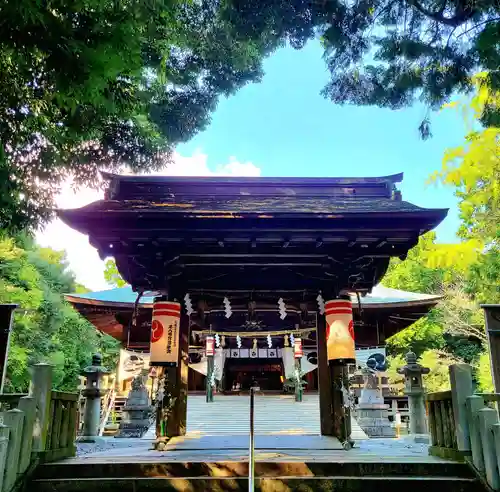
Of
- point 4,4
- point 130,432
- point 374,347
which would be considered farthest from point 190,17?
point 374,347

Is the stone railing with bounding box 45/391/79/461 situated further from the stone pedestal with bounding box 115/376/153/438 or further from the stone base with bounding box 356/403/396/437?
the stone base with bounding box 356/403/396/437

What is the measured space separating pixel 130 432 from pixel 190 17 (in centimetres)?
998

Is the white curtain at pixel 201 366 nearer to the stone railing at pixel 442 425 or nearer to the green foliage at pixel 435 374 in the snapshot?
the green foliage at pixel 435 374

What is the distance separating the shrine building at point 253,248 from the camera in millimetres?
6656

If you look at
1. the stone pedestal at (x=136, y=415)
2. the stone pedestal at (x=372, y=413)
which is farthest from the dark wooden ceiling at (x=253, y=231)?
the stone pedestal at (x=136, y=415)

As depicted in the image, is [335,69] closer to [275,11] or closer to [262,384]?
[275,11]

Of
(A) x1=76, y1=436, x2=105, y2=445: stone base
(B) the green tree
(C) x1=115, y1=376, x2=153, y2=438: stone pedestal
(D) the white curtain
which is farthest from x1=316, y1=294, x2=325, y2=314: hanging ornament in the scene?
(D) the white curtain

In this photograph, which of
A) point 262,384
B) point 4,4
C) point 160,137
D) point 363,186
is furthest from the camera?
point 262,384

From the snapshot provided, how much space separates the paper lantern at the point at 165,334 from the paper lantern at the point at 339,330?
2387 mm

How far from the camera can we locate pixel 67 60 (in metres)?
3.79

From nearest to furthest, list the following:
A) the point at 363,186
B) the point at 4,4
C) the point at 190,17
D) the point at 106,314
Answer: the point at 4,4
the point at 363,186
the point at 190,17
the point at 106,314

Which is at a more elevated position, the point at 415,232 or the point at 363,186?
the point at 363,186

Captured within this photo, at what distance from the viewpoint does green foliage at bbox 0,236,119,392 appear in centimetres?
1884

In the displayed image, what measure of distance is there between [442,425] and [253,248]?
11.7 feet
